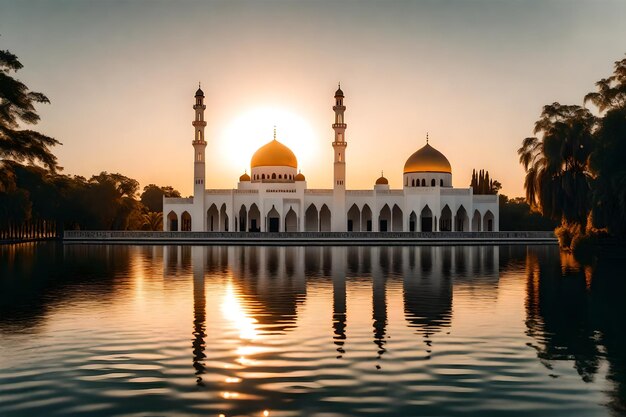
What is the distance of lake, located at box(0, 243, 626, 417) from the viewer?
26.5 feet

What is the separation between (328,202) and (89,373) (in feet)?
192

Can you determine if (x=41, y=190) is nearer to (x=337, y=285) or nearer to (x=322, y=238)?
(x=322, y=238)

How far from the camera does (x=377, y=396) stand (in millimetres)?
8266

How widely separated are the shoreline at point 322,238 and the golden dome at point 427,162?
55.0 feet

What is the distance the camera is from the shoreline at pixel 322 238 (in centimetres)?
5359

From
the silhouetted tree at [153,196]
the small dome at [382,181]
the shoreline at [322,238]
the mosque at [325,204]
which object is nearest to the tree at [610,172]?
the shoreline at [322,238]

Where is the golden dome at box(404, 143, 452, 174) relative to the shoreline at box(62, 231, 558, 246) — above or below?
above

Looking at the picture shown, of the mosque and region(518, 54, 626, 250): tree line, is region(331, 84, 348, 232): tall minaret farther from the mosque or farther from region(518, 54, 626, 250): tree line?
region(518, 54, 626, 250): tree line

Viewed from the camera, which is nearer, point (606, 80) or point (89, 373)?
point (89, 373)

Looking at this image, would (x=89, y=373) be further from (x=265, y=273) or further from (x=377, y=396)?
(x=265, y=273)

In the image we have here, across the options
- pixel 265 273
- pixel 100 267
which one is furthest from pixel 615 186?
pixel 100 267

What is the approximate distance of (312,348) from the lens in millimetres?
11133

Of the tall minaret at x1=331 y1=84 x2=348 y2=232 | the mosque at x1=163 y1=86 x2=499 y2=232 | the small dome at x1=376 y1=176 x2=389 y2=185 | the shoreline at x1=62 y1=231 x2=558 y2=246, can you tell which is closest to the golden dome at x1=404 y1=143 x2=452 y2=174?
the mosque at x1=163 y1=86 x2=499 y2=232

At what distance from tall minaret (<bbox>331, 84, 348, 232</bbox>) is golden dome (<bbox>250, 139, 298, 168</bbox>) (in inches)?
305
